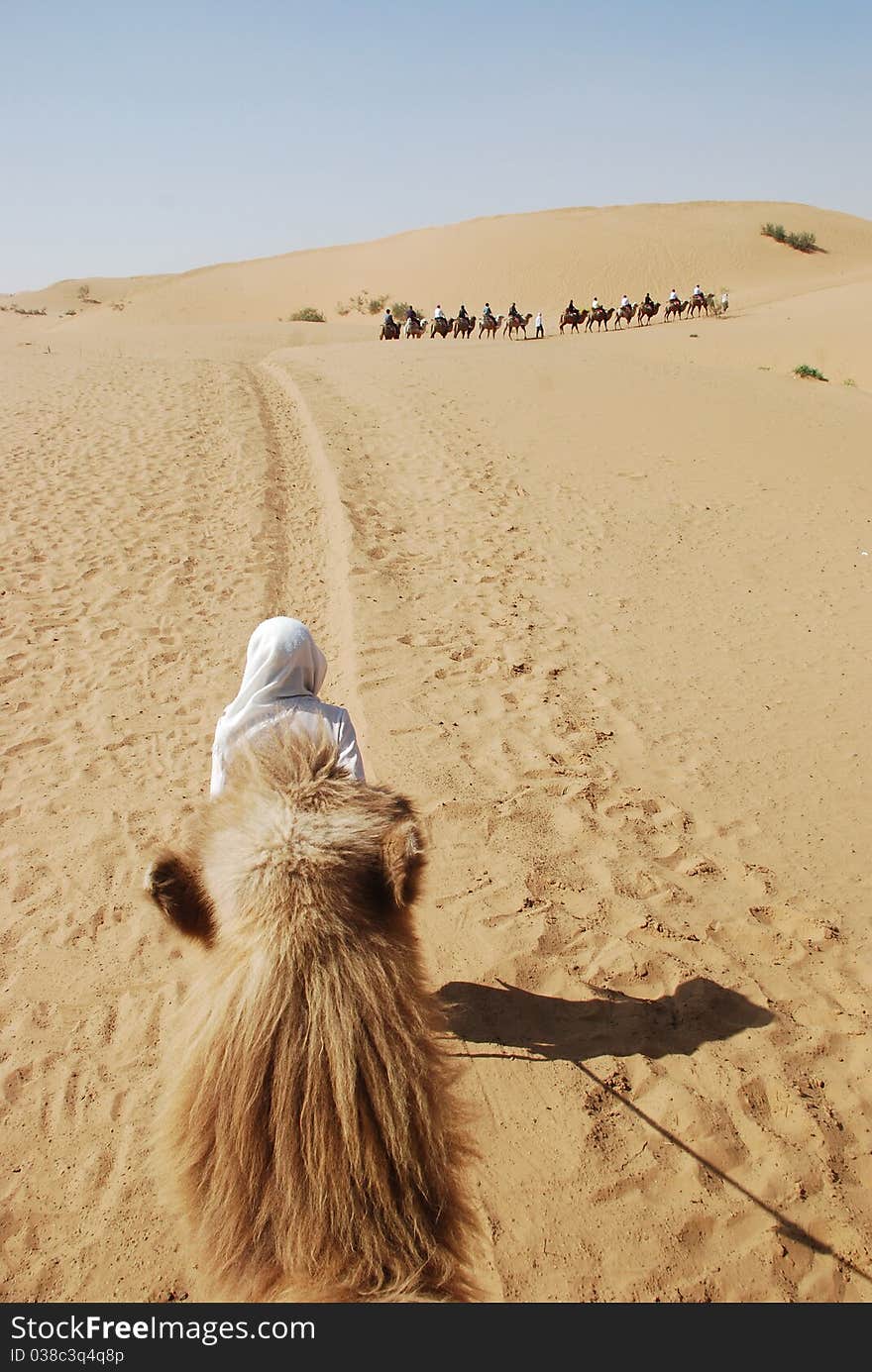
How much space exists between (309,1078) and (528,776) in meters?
3.99

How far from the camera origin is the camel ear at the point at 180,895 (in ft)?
4.99

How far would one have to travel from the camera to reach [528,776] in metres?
5.28

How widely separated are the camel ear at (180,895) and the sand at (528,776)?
1.66m

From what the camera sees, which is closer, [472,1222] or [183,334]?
[472,1222]

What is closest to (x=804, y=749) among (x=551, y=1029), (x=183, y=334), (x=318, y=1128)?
(x=551, y=1029)

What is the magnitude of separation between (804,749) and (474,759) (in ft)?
7.61

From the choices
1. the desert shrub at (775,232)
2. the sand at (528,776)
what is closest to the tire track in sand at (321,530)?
the sand at (528,776)

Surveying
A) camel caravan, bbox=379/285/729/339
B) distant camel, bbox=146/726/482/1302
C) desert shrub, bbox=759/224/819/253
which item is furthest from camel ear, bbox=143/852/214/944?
desert shrub, bbox=759/224/819/253

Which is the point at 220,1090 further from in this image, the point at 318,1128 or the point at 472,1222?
the point at 472,1222

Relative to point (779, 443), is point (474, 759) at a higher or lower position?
lower

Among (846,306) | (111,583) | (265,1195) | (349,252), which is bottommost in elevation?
(111,583)

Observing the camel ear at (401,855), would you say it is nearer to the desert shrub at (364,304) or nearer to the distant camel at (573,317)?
the distant camel at (573,317)
